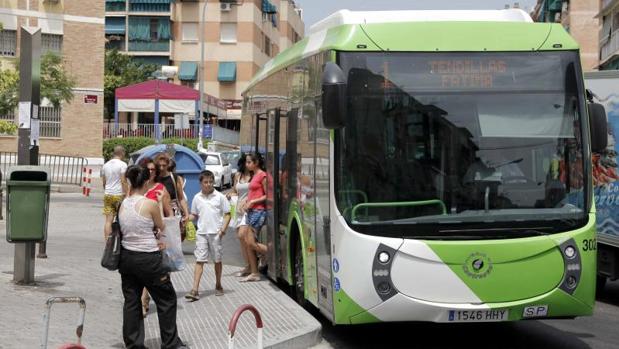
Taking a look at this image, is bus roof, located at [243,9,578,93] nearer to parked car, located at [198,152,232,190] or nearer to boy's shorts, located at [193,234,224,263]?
boy's shorts, located at [193,234,224,263]

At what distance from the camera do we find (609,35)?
180 ft

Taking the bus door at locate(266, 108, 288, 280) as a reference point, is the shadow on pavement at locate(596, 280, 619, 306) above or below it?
below

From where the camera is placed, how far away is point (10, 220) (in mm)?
11039

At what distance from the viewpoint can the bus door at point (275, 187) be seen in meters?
12.1

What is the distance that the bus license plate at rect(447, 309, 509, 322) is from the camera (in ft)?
28.4

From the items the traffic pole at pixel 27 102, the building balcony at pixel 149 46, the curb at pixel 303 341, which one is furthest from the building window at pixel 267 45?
the curb at pixel 303 341

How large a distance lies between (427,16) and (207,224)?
388 cm

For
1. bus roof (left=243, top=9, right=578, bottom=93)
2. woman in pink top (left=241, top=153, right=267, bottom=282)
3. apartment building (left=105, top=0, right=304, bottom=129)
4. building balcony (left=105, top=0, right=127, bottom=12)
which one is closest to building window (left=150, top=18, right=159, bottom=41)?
apartment building (left=105, top=0, right=304, bottom=129)

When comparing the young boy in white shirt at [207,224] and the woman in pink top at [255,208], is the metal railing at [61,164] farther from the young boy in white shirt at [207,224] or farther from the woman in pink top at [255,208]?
the young boy in white shirt at [207,224]

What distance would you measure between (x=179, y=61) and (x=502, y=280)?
69.8 metres

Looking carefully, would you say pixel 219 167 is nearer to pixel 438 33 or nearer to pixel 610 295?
pixel 610 295

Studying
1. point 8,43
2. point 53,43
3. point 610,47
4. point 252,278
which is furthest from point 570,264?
point 610,47

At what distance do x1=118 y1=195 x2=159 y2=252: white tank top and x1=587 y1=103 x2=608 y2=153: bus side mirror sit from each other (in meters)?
4.20

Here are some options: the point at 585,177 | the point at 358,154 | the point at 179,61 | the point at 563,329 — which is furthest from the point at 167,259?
the point at 179,61
